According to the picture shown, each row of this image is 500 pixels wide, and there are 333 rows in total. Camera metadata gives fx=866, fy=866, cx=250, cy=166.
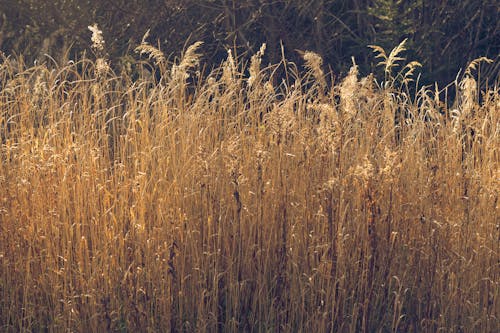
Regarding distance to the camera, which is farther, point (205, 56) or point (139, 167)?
point (205, 56)

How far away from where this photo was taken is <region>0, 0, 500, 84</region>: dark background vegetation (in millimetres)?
6254

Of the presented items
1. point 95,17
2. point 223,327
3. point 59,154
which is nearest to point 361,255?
point 223,327

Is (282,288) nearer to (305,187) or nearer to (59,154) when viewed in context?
(305,187)

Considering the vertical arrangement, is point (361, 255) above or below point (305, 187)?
below

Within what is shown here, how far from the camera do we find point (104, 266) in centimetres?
332

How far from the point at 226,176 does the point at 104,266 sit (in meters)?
0.62

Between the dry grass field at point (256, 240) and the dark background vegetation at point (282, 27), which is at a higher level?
the dark background vegetation at point (282, 27)

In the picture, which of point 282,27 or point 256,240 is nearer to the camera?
point 256,240

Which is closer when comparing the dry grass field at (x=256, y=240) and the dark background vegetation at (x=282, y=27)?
the dry grass field at (x=256, y=240)

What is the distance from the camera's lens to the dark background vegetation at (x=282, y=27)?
625cm

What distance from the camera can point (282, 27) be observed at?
6.60 m

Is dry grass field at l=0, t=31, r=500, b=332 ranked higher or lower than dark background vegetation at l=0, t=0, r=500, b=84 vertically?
lower

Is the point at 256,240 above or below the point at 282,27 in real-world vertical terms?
below

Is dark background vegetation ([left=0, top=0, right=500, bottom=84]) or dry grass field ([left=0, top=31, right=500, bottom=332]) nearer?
dry grass field ([left=0, top=31, right=500, bottom=332])
